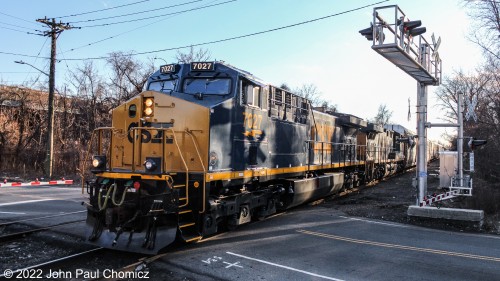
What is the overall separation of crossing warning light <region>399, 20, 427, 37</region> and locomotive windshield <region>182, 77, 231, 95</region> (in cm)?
444

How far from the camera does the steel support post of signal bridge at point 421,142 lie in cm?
1176

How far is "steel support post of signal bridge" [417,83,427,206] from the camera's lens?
11.8m

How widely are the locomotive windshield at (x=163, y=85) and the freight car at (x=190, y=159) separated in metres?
0.03

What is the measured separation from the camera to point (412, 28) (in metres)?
9.68

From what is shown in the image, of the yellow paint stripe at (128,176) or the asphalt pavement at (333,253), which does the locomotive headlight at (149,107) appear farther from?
the asphalt pavement at (333,253)

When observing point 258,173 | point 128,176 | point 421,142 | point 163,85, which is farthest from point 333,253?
point 421,142

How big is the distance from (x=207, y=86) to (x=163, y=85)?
1.17m

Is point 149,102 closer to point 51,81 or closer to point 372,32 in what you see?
point 372,32

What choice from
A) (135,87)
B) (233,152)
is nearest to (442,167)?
(233,152)

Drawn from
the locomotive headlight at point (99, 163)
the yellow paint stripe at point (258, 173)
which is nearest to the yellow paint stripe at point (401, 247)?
the yellow paint stripe at point (258, 173)

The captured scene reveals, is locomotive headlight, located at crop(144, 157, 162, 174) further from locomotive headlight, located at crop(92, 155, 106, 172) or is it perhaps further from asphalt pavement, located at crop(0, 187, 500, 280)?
asphalt pavement, located at crop(0, 187, 500, 280)

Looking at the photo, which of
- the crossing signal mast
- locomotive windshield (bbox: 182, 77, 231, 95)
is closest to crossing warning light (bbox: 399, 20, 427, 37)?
the crossing signal mast

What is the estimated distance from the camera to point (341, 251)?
778cm

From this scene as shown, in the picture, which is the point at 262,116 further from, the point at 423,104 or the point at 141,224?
the point at 423,104
